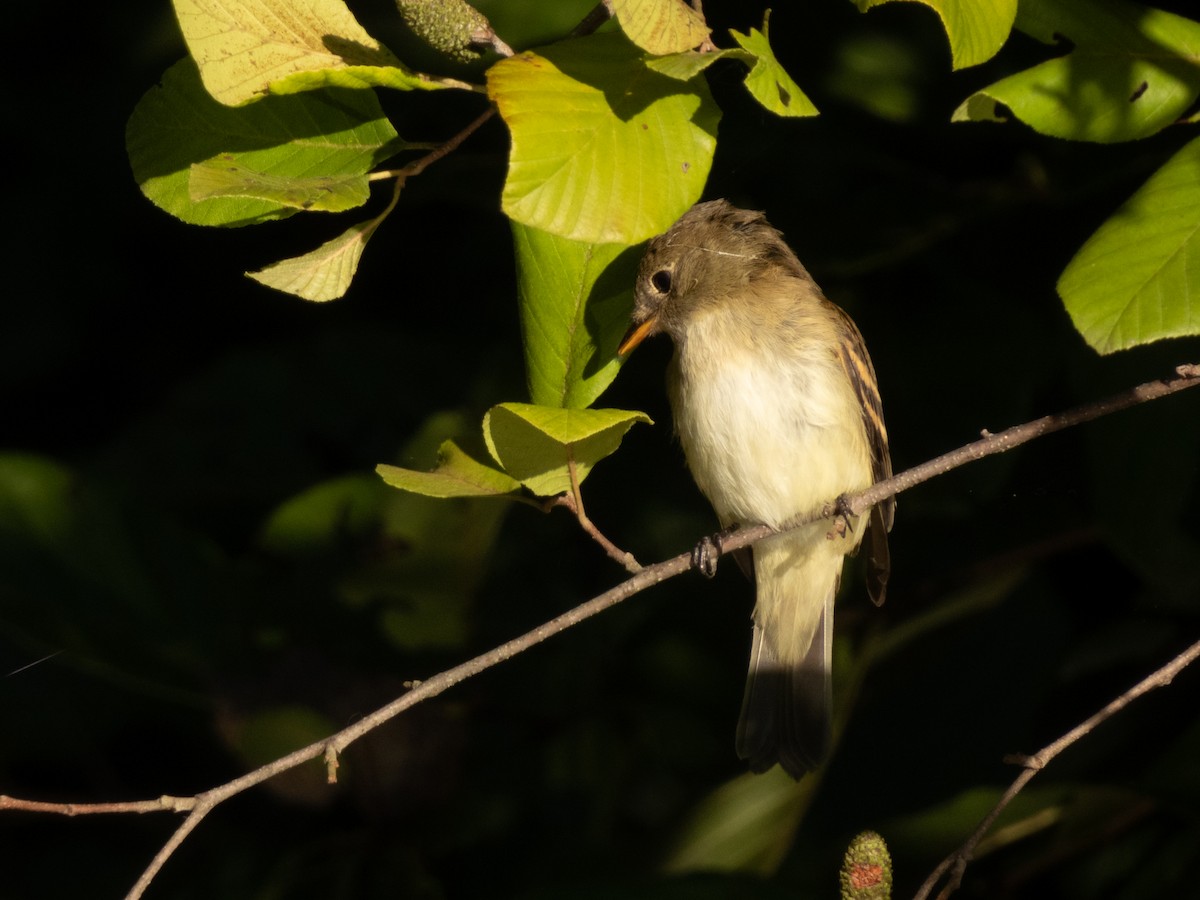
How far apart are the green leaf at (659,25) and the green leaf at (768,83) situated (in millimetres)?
55

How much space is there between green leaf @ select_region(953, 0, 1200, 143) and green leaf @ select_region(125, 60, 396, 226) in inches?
33.9

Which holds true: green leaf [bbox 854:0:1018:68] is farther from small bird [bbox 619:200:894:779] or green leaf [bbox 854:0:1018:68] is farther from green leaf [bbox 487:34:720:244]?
small bird [bbox 619:200:894:779]

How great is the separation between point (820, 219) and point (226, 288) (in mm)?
1715

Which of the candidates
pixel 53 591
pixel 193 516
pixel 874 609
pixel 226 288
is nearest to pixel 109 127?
pixel 226 288

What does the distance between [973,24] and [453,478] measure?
979 millimetres

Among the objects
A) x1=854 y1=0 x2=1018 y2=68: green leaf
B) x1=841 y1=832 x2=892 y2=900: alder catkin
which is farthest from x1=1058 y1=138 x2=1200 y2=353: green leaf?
x1=841 y1=832 x2=892 y2=900: alder catkin

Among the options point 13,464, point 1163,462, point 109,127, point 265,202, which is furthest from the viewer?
point 109,127

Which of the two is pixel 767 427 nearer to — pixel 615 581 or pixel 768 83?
pixel 615 581

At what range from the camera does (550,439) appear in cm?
206

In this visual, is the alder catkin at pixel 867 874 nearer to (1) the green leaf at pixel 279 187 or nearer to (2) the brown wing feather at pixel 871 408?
(1) the green leaf at pixel 279 187

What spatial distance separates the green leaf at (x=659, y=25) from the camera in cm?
159

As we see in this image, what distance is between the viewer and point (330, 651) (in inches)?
127

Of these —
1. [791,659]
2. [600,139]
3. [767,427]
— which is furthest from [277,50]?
[791,659]

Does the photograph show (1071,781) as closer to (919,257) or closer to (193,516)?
(919,257)
